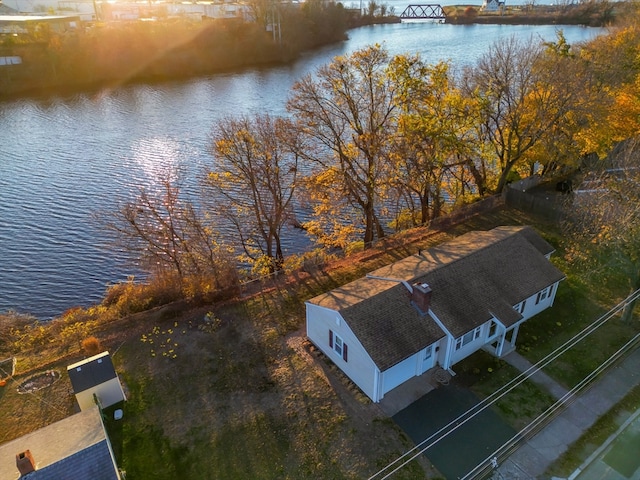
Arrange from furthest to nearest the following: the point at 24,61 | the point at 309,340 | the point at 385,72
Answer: the point at 24,61, the point at 385,72, the point at 309,340

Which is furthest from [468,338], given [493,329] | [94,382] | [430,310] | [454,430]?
[94,382]

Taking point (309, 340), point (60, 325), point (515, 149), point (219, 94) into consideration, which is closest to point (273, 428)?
point (309, 340)

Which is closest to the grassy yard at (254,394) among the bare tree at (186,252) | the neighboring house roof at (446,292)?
the neighboring house roof at (446,292)

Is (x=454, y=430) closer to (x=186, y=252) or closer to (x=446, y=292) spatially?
(x=446, y=292)

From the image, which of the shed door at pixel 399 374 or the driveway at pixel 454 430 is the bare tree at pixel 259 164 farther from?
the driveway at pixel 454 430

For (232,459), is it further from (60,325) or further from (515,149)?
(515,149)

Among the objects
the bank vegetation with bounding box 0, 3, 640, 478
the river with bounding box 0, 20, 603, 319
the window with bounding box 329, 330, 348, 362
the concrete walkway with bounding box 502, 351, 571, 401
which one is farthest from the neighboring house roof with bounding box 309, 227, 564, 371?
the river with bounding box 0, 20, 603, 319

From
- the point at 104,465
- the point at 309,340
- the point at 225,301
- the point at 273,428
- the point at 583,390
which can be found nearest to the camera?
the point at 104,465
